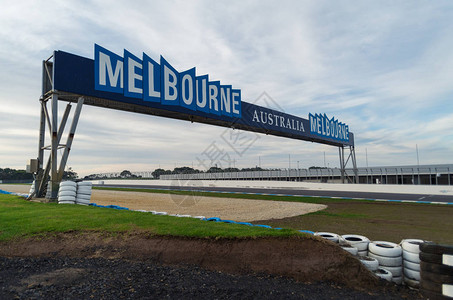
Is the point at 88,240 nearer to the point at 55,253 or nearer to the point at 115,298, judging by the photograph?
the point at 55,253

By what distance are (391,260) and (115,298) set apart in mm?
4883

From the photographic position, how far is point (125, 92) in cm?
1370

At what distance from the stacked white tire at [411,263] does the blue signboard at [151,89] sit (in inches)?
498

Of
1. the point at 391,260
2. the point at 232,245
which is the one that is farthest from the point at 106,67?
the point at 391,260

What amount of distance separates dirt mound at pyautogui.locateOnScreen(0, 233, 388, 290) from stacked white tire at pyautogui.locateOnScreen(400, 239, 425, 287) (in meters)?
0.59

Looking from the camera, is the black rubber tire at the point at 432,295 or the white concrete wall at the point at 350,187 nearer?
the black rubber tire at the point at 432,295

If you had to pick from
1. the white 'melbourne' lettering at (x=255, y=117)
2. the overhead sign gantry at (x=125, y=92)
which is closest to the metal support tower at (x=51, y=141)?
the overhead sign gantry at (x=125, y=92)

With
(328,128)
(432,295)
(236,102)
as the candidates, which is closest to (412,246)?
(432,295)

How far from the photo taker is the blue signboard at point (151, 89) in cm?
1292

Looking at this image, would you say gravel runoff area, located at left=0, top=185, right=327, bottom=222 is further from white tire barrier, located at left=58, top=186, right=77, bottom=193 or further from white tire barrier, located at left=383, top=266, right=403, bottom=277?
white tire barrier, located at left=383, top=266, right=403, bottom=277

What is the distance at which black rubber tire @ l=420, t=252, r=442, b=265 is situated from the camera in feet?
14.4

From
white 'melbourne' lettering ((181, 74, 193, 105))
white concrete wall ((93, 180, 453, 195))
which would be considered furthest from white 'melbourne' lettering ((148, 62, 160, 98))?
white concrete wall ((93, 180, 453, 195))

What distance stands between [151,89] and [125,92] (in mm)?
1478

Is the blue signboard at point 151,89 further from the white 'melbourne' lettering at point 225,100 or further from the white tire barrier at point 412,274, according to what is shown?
the white tire barrier at point 412,274
